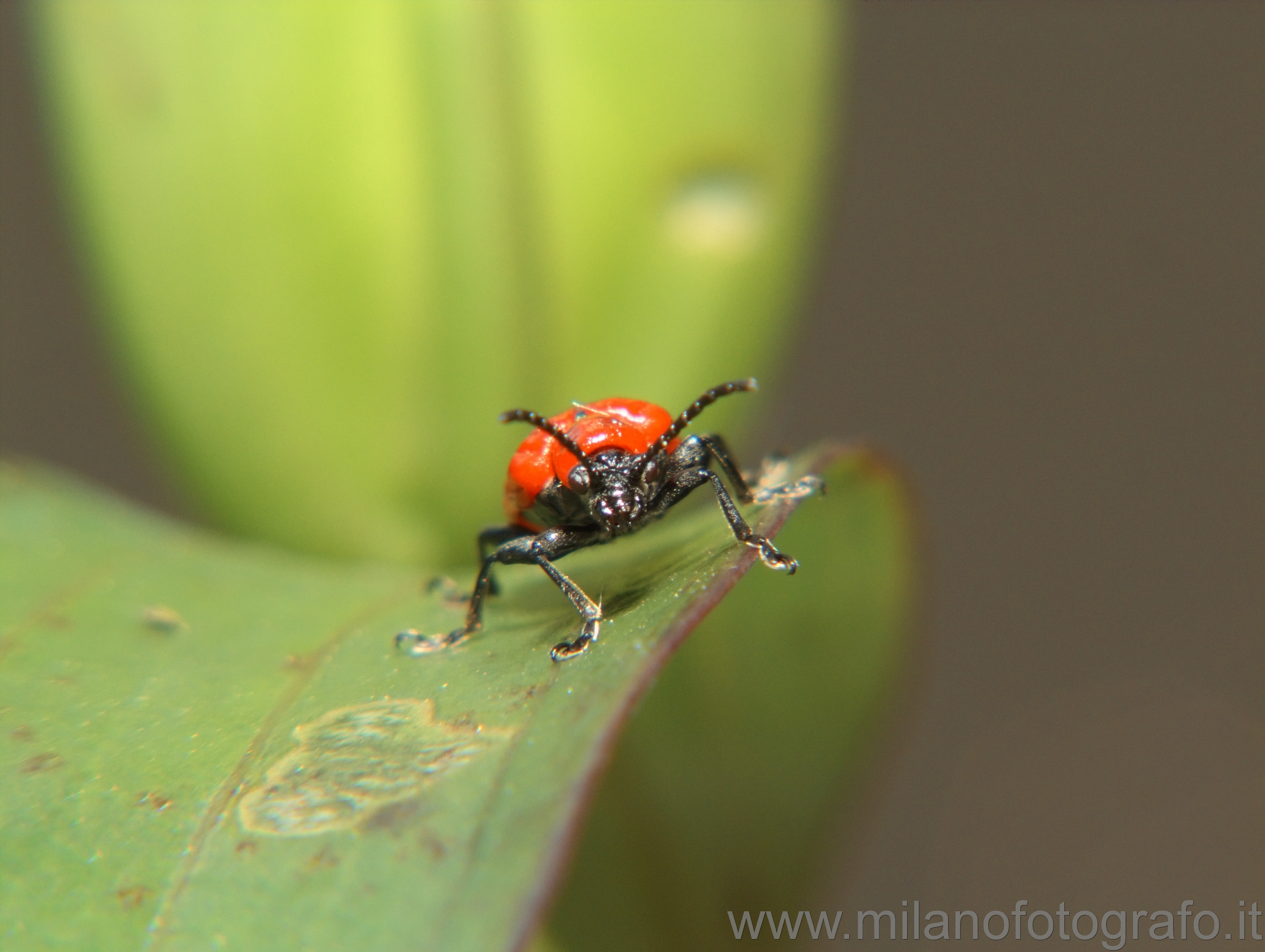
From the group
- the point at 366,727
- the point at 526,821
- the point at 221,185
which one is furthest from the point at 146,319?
the point at 526,821

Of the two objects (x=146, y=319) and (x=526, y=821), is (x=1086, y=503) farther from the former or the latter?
(x=526, y=821)

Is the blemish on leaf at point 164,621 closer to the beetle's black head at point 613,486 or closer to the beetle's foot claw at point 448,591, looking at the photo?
the beetle's foot claw at point 448,591

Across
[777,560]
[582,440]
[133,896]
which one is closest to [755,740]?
[777,560]

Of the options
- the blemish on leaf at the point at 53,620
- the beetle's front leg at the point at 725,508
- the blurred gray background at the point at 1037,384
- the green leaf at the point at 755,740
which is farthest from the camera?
the blurred gray background at the point at 1037,384

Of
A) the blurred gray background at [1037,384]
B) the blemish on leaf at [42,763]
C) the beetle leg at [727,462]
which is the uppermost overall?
the blurred gray background at [1037,384]

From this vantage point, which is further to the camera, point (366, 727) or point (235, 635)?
point (235, 635)

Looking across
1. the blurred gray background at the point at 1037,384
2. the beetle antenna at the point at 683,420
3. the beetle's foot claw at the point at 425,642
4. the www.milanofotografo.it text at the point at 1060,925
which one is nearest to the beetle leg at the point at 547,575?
the beetle's foot claw at the point at 425,642

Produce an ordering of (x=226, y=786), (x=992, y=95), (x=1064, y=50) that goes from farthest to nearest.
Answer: (x=992, y=95), (x=1064, y=50), (x=226, y=786)
